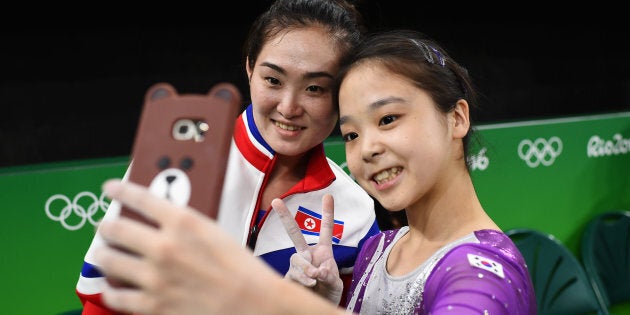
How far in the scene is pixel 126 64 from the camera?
2162 mm

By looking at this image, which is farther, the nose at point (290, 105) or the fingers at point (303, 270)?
the nose at point (290, 105)

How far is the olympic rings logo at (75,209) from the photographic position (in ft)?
5.21

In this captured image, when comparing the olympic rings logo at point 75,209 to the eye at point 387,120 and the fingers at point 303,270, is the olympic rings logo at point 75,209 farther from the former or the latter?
the eye at point 387,120

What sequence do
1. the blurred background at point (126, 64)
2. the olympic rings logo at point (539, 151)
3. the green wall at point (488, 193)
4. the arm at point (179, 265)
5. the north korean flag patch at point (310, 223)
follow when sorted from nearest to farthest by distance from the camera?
the arm at point (179, 265)
the north korean flag patch at point (310, 223)
the green wall at point (488, 193)
the blurred background at point (126, 64)
the olympic rings logo at point (539, 151)

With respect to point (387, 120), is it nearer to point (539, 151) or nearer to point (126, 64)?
point (126, 64)

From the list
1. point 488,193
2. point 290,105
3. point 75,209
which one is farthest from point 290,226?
point 488,193

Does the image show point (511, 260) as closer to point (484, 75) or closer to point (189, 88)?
point (189, 88)

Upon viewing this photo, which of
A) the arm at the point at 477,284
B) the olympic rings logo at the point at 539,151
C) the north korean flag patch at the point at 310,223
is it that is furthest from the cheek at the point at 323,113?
the olympic rings logo at the point at 539,151

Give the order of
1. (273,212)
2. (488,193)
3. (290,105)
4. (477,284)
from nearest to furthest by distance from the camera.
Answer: (477,284) → (290,105) → (273,212) → (488,193)

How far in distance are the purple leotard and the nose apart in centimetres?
30

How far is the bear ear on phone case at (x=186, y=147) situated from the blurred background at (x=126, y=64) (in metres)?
0.95

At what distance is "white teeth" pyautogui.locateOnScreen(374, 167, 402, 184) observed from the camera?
0.98 m

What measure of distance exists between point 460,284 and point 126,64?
5.36 ft

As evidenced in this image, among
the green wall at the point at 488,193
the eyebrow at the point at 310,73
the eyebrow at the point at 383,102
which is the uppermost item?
the eyebrow at the point at 310,73
